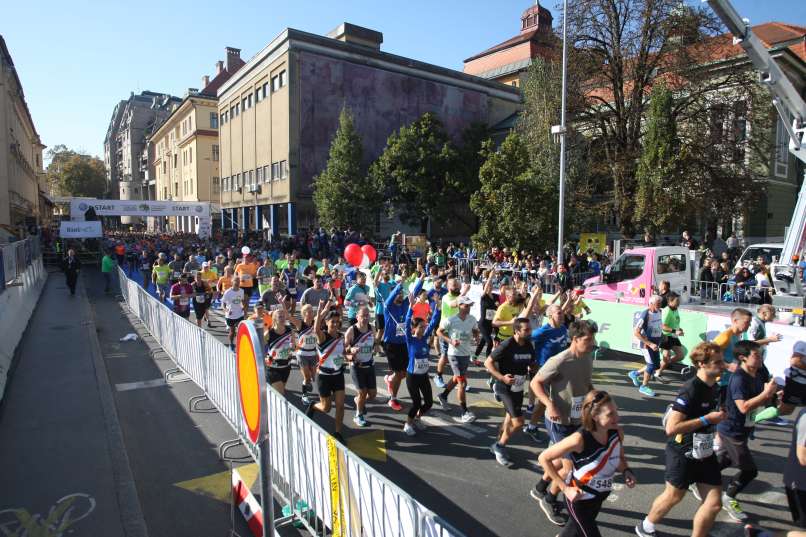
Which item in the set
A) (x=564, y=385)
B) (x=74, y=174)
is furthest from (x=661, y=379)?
(x=74, y=174)

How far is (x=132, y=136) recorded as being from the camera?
3836 inches

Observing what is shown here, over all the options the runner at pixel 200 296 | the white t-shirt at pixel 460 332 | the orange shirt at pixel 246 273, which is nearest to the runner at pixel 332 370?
the white t-shirt at pixel 460 332

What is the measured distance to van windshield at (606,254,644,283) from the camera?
12562 mm

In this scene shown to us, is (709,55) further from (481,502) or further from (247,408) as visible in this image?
(247,408)

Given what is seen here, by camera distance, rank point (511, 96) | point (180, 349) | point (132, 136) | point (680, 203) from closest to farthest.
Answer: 1. point (180, 349)
2. point (680, 203)
3. point (511, 96)
4. point (132, 136)

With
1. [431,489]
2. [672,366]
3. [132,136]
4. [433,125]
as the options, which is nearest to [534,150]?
[433,125]

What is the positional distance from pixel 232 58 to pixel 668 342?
6442cm

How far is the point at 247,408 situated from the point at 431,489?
117 inches

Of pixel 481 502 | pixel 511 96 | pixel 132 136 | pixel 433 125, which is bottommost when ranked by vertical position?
pixel 481 502

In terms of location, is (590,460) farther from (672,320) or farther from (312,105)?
(312,105)

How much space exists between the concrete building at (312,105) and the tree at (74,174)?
53.2 metres

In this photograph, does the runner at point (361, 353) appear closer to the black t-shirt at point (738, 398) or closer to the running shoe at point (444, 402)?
the running shoe at point (444, 402)

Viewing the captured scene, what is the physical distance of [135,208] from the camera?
107 ft

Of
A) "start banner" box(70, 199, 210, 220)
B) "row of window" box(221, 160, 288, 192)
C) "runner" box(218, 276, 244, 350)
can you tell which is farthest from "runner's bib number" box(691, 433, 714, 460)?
"row of window" box(221, 160, 288, 192)
